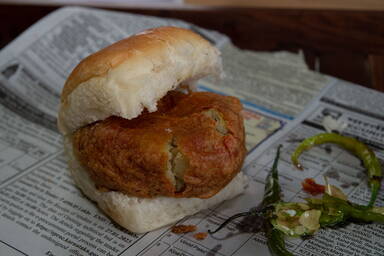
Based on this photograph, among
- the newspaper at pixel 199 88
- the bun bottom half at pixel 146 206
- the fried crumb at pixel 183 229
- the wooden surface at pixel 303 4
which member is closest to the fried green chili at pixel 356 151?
the newspaper at pixel 199 88

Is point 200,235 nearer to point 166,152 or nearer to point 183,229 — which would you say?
point 183,229

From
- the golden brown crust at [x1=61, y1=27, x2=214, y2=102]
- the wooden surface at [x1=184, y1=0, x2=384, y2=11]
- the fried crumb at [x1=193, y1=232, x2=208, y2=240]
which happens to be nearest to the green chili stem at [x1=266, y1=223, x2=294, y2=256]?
the fried crumb at [x1=193, y1=232, x2=208, y2=240]

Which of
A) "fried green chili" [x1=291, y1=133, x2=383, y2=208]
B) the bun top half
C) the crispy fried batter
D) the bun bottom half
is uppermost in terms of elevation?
the bun top half

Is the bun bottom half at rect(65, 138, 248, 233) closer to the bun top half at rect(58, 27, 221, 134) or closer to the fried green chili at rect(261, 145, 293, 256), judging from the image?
the fried green chili at rect(261, 145, 293, 256)

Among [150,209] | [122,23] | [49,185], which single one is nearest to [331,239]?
[150,209]

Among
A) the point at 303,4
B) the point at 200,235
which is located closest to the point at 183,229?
the point at 200,235

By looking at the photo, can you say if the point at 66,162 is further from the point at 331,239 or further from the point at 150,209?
the point at 331,239

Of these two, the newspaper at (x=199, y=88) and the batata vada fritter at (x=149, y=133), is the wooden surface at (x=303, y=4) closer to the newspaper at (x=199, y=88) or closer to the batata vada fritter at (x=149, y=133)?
the newspaper at (x=199, y=88)
